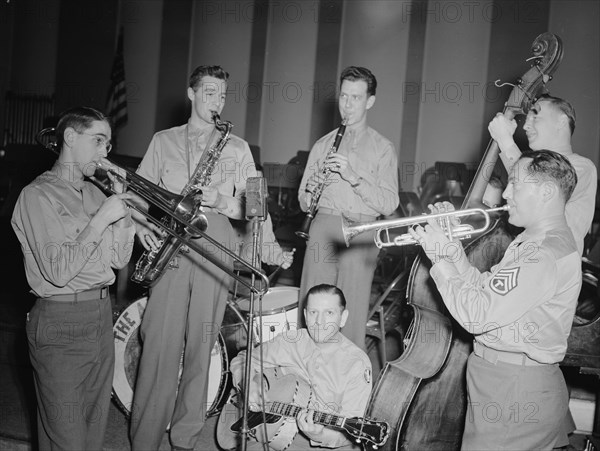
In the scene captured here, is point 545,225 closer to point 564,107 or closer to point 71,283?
point 564,107

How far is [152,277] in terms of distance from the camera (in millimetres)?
3436

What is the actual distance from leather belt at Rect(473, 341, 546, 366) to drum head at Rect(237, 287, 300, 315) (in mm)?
1792

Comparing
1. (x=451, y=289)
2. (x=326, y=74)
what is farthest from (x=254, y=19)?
(x=451, y=289)

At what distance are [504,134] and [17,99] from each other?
1212 cm

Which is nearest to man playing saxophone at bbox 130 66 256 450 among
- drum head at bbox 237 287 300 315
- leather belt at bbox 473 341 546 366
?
drum head at bbox 237 287 300 315

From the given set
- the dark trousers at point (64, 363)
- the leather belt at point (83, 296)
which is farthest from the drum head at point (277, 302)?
the dark trousers at point (64, 363)

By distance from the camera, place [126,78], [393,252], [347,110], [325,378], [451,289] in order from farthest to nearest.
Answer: [126,78], [393,252], [347,110], [325,378], [451,289]

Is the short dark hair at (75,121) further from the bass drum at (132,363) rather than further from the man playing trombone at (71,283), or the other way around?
the bass drum at (132,363)

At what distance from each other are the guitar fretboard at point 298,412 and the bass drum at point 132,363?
2.67 ft

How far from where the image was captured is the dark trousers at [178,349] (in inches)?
136

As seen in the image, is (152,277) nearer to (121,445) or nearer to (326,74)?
(121,445)

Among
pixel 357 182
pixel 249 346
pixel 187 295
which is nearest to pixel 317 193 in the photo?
pixel 357 182

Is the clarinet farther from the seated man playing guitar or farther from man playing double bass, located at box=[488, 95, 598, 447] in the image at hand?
man playing double bass, located at box=[488, 95, 598, 447]

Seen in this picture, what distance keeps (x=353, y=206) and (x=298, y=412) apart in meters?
1.46
